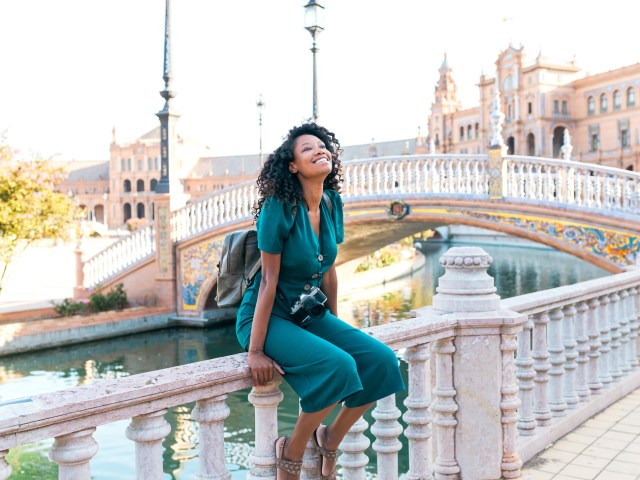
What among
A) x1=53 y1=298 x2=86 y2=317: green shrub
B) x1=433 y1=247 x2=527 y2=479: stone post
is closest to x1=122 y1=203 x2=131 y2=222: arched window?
x1=53 y1=298 x2=86 y2=317: green shrub

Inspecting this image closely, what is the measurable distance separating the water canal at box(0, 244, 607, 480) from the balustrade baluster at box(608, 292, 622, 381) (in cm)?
269

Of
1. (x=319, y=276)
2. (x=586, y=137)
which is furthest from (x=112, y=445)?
(x=586, y=137)

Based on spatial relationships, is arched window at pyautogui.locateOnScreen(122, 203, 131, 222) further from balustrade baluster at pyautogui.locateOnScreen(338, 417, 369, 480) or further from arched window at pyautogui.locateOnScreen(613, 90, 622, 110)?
balustrade baluster at pyautogui.locateOnScreen(338, 417, 369, 480)

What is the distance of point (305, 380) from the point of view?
89.9 inches

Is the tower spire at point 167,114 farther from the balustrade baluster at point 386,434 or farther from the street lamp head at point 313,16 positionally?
the balustrade baluster at point 386,434

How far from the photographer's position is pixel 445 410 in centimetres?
314

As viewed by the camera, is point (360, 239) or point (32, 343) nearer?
point (32, 343)

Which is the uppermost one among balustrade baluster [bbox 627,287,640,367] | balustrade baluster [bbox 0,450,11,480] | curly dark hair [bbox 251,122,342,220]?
curly dark hair [bbox 251,122,342,220]

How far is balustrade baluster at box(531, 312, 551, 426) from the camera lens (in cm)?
388

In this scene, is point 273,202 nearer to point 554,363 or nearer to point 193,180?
point 554,363

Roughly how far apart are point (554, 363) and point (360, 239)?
1335 centimetres

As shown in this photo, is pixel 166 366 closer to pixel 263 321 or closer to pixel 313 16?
pixel 313 16

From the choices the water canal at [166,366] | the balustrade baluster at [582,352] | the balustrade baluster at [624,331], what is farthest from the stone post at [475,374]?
the water canal at [166,366]

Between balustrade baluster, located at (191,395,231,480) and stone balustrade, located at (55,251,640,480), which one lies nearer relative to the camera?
stone balustrade, located at (55,251,640,480)
